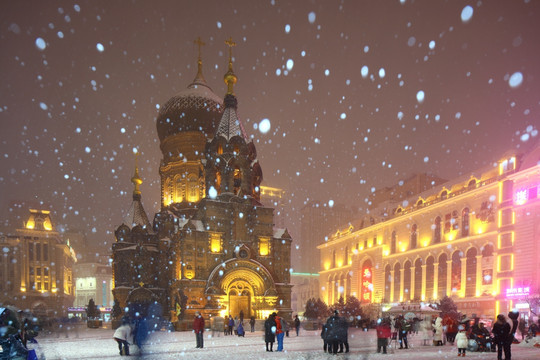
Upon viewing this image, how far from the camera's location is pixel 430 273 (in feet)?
162

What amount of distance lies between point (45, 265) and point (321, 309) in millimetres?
46524

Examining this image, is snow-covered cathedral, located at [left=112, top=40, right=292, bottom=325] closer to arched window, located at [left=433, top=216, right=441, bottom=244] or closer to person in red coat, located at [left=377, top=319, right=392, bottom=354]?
arched window, located at [left=433, top=216, right=441, bottom=244]

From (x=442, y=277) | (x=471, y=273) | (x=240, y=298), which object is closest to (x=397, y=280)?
(x=442, y=277)

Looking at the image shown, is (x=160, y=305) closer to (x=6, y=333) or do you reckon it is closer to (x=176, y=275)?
(x=176, y=275)

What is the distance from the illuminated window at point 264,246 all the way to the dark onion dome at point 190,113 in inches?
483

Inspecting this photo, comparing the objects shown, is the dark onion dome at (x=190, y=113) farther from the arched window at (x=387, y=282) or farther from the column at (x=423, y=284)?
the arched window at (x=387, y=282)

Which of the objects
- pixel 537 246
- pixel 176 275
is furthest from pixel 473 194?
pixel 176 275

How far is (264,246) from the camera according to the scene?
38719 millimetres

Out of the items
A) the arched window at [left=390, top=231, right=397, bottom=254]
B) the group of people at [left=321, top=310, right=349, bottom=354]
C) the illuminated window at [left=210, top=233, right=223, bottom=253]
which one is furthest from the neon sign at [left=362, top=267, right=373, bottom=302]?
the group of people at [left=321, top=310, right=349, bottom=354]

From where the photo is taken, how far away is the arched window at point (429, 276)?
159 ft

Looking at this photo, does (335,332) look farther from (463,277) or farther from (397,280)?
(397,280)

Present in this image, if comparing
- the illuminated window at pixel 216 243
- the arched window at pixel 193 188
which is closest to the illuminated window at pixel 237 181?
the illuminated window at pixel 216 243

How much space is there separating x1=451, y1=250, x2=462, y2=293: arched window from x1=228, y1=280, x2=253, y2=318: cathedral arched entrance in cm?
2128

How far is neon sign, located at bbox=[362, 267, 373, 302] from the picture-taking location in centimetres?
5944
